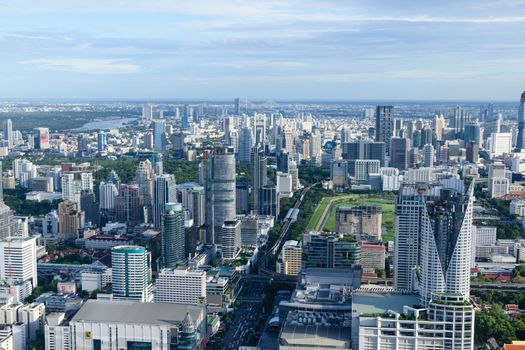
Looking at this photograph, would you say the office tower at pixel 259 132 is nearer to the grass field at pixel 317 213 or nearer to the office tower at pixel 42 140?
the office tower at pixel 42 140

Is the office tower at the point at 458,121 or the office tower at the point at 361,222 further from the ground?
the office tower at the point at 458,121

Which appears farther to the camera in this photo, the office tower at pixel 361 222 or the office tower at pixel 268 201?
the office tower at pixel 268 201

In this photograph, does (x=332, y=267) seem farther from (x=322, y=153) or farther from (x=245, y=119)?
(x=245, y=119)

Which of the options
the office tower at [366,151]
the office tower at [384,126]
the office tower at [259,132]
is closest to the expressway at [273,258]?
the office tower at [366,151]

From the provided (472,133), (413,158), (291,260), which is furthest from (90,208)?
(472,133)

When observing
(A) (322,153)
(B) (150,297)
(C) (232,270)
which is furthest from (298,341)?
(A) (322,153)

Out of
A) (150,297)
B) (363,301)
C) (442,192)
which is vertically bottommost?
(150,297)

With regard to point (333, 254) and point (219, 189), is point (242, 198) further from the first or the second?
point (333, 254)
